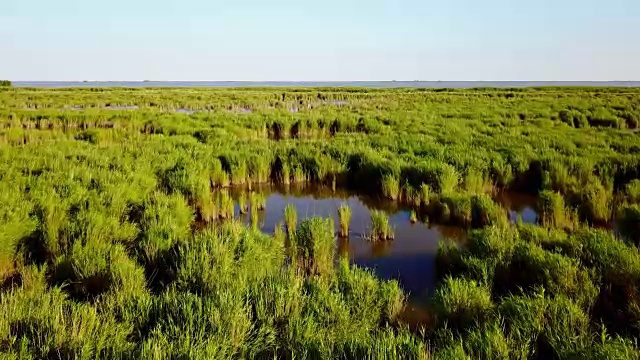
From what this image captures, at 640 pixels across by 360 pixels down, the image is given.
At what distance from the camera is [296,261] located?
5.93 m

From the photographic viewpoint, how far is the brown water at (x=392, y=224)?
6.14 m

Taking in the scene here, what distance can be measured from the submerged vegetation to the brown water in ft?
0.88

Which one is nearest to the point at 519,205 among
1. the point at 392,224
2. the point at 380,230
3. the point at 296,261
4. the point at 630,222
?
the point at 630,222

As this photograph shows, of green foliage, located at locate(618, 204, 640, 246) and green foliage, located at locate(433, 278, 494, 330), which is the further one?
green foliage, located at locate(618, 204, 640, 246)

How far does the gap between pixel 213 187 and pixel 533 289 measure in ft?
27.5

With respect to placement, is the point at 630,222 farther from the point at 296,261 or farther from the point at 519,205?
the point at 296,261

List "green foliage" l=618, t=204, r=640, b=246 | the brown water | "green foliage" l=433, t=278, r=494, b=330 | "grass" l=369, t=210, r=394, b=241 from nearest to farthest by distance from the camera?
"green foliage" l=433, t=278, r=494, b=330, the brown water, "green foliage" l=618, t=204, r=640, b=246, "grass" l=369, t=210, r=394, b=241

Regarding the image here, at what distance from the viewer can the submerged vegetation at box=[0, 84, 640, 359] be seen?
3.50 meters

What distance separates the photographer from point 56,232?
6.03m

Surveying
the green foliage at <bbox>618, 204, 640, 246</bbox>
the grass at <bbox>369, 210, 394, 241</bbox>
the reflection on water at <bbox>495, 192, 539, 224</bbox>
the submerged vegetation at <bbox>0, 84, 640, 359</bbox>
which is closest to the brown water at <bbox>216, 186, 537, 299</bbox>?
the reflection on water at <bbox>495, 192, 539, 224</bbox>

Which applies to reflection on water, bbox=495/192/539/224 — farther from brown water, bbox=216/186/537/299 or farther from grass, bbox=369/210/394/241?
grass, bbox=369/210/394/241

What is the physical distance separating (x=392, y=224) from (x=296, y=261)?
299cm

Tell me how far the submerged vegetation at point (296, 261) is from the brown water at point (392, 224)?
Result: 0.27 meters

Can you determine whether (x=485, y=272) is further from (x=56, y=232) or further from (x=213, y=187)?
(x=213, y=187)
